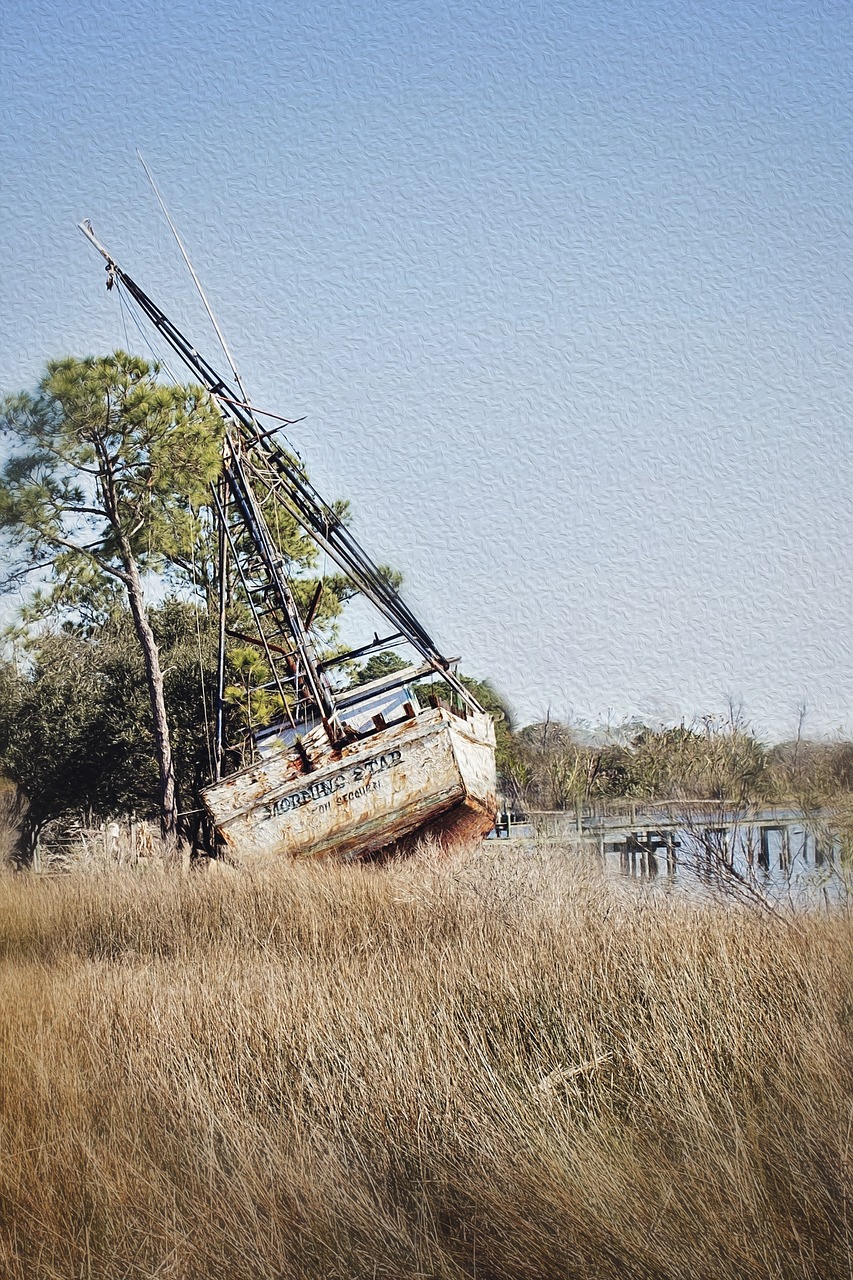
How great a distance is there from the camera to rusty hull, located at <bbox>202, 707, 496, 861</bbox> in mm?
13352

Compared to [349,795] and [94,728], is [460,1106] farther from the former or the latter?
[94,728]

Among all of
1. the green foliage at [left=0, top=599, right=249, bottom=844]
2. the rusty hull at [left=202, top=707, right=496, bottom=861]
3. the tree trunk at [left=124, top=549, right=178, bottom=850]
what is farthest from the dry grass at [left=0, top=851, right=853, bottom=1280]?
the green foliage at [left=0, top=599, right=249, bottom=844]

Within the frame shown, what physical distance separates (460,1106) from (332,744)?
32.7 feet

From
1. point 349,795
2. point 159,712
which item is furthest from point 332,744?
point 159,712

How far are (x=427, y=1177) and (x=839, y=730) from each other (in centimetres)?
337

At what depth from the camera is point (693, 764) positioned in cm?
1072

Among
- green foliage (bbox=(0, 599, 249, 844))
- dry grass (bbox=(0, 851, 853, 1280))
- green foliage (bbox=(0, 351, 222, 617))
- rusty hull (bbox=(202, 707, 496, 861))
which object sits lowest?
dry grass (bbox=(0, 851, 853, 1280))

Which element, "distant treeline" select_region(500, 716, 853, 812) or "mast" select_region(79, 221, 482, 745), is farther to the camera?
"mast" select_region(79, 221, 482, 745)

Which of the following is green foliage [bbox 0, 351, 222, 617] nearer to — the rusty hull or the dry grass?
the rusty hull

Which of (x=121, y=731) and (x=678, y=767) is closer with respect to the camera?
(x=678, y=767)

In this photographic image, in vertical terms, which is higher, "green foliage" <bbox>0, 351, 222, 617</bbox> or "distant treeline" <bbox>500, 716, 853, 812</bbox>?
"green foliage" <bbox>0, 351, 222, 617</bbox>

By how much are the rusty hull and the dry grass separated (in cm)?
562

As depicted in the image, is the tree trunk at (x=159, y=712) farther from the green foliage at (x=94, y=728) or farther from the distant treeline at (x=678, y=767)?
the distant treeline at (x=678, y=767)

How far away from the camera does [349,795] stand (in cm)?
1354
